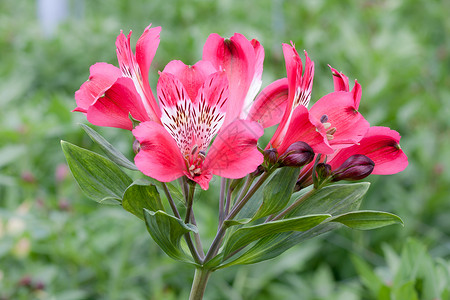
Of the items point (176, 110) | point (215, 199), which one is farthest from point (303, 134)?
point (215, 199)

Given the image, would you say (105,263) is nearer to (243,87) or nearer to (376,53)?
(243,87)

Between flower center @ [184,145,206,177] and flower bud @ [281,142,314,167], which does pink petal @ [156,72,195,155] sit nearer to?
flower center @ [184,145,206,177]

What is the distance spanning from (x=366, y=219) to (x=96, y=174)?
29 cm

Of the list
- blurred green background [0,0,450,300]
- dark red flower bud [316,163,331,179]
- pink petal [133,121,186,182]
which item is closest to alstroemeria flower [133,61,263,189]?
pink petal [133,121,186,182]

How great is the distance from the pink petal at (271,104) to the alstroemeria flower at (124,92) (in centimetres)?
11

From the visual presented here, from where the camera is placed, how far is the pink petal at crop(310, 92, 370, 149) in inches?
19.6

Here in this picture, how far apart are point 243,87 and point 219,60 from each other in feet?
0.15

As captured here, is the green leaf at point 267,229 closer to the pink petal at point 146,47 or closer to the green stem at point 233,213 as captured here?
the green stem at point 233,213

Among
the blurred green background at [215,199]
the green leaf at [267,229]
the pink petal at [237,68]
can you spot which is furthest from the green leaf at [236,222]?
the blurred green background at [215,199]

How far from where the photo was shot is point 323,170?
0.53 meters

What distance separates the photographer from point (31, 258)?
1.42m

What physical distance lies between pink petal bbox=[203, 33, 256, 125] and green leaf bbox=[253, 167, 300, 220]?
81mm

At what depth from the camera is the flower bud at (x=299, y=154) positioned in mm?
475

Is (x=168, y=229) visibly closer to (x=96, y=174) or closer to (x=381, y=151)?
(x=96, y=174)
